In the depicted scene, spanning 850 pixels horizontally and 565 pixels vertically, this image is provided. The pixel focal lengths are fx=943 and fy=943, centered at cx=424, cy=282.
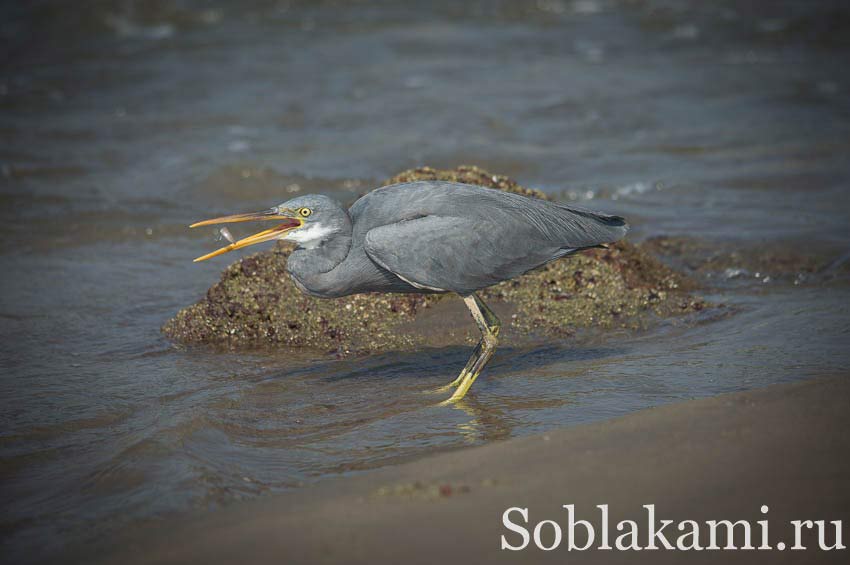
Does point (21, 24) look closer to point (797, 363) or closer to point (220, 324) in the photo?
point (220, 324)

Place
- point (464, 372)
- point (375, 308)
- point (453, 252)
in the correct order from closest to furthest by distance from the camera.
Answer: point (453, 252), point (464, 372), point (375, 308)

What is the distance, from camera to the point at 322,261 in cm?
550

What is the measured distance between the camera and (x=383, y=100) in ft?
47.5

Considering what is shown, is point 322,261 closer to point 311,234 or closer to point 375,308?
point 311,234

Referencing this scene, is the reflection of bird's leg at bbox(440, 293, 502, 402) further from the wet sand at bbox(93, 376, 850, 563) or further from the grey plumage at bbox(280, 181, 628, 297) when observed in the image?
the wet sand at bbox(93, 376, 850, 563)

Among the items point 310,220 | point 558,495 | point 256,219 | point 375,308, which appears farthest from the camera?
point 375,308

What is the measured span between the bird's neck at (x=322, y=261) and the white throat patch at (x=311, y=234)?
0.02 m

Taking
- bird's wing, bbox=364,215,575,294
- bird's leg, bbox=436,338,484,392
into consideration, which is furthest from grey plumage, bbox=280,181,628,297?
bird's leg, bbox=436,338,484,392

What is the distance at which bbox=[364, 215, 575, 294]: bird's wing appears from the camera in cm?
545

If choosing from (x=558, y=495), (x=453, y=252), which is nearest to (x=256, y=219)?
(x=453, y=252)

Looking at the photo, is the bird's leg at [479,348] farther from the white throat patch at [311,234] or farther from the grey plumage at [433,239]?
the white throat patch at [311,234]

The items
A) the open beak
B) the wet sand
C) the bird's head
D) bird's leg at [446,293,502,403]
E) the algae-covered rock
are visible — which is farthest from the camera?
the algae-covered rock

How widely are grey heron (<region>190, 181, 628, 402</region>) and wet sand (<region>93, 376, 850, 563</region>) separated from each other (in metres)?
1.33

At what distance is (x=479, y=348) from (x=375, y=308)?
117 centimetres
